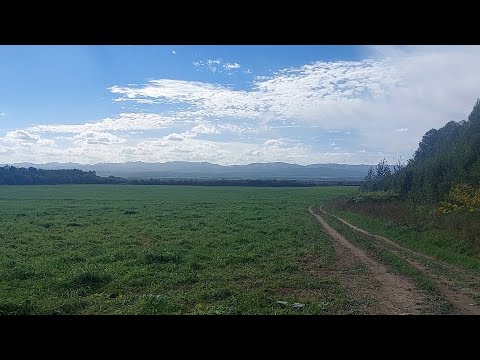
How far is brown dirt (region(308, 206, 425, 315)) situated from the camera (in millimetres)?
7637

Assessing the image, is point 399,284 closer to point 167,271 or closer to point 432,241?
point 167,271

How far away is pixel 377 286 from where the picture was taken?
30.6ft

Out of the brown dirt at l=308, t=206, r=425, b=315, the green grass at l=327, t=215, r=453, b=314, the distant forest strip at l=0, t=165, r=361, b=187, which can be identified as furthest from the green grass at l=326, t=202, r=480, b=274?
the distant forest strip at l=0, t=165, r=361, b=187

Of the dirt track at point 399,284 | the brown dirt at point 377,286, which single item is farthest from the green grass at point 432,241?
the brown dirt at point 377,286

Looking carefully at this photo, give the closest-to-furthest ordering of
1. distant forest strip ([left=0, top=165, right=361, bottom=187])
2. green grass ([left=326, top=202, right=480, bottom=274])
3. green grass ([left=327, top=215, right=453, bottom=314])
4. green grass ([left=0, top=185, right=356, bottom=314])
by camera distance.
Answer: green grass ([left=327, top=215, right=453, bottom=314])
green grass ([left=0, top=185, right=356, bottom=314])
green grass ([left=326, top=202, right=480, bottom=274])
distant forest strip ([left=0, top=165, right=361, bottom=187])

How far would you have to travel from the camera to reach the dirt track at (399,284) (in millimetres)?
7645

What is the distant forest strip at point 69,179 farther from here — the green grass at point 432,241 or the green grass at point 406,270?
the green grass at point 406,270

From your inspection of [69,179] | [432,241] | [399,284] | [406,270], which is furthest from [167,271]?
[69,179]

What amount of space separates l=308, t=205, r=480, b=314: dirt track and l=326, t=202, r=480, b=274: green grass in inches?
16.8

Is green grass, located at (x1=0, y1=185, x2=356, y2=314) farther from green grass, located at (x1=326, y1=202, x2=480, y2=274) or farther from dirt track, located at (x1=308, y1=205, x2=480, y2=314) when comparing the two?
green grass, located at (x1=326, y1=202, x2=480, y2=274)
